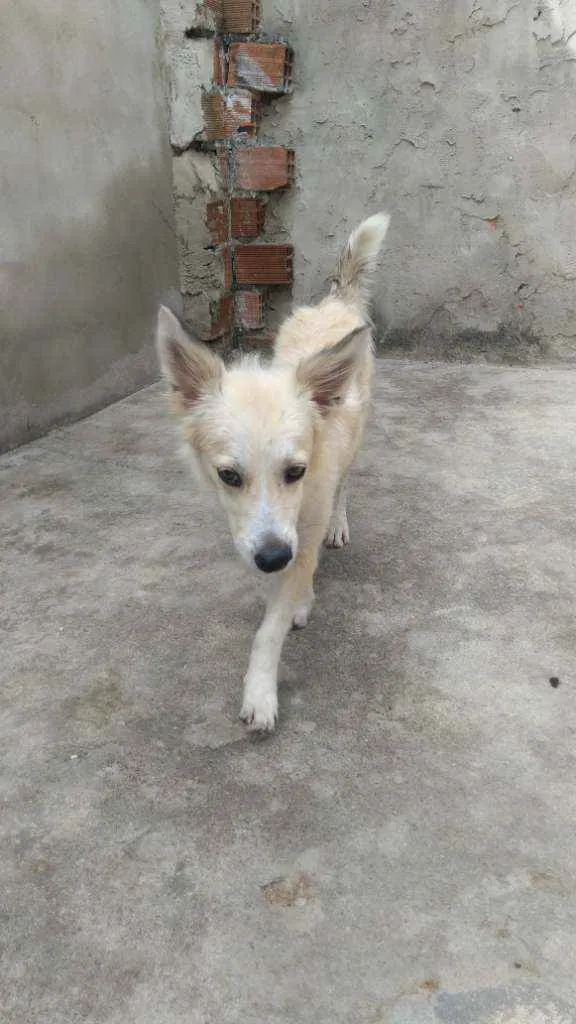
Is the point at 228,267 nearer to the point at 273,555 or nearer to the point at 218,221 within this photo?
the point at 218,221

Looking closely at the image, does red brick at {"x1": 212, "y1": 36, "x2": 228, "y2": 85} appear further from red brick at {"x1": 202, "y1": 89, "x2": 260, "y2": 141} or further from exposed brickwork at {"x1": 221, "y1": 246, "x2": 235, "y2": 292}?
exposed brickwork at {"x1": 221, "y1": 246, "x2": 235, "y2": 292}

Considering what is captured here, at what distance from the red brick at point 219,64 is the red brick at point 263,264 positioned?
1003 millimetres

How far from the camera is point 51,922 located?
5.37 feet

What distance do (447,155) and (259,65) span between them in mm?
1300

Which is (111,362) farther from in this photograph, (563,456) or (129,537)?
(563,456)

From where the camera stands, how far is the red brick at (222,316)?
17.2ft

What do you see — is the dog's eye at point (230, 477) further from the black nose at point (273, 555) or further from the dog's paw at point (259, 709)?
the dog's paw at point (259, 709)

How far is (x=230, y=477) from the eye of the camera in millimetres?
2205

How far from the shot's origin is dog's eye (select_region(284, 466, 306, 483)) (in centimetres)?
218

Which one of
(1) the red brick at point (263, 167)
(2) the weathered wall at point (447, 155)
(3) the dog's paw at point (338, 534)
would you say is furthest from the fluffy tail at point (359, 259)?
(1) the red brick at point (263, 167)

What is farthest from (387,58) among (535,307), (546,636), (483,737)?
(483,737)

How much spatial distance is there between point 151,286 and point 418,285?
1.76 meters

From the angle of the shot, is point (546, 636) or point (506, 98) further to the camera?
point (506, 98)

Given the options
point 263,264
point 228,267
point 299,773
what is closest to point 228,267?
point 228,267
